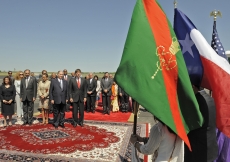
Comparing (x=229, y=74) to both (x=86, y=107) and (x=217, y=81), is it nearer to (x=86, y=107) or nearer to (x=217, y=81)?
(x=217, y=81)

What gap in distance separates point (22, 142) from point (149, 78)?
16.2ft

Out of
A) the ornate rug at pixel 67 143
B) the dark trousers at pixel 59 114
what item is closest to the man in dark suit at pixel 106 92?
the ornate rug at pixel 67 143

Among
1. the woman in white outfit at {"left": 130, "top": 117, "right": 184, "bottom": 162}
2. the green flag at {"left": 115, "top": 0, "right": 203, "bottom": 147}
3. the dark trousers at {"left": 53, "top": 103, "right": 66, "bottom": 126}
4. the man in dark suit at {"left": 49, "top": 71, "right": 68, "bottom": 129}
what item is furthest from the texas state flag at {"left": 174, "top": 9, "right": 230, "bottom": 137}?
the dark trousers at {"left": 53, "top": 103, "right": 66, "bottom": 126}

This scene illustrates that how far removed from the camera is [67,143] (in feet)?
18.7

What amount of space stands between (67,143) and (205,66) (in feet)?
13.5

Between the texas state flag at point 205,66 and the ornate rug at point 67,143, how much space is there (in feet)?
8.40

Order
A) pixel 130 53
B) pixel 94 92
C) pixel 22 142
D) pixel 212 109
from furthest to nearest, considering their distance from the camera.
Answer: pixel 94 92
pixel 22 142
pixel 212 109
pixel 130 53

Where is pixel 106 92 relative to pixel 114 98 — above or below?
above

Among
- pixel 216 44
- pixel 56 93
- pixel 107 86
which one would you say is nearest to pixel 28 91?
pixel 56 93

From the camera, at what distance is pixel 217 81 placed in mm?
2811

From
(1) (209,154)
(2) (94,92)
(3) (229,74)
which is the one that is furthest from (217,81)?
(2) (94,92)

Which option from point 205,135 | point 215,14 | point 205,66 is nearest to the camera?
point 205,135

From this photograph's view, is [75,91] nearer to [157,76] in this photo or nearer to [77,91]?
[77,91]

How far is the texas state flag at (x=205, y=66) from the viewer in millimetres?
2752
